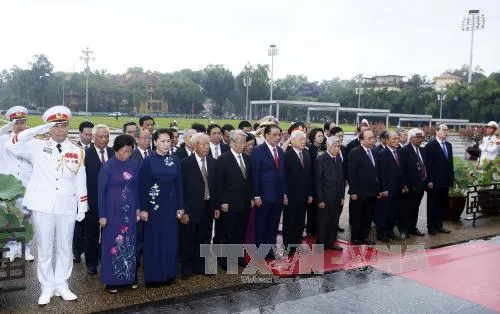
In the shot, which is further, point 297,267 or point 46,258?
point 297,267

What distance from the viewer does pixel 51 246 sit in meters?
4.35

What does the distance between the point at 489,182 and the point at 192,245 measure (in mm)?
6586

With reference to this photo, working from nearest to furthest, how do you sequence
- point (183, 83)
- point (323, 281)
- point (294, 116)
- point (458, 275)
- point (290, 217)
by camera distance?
point (323, 281) < point (458, 275) < point (290, 217) < point (294, 116) < point (183, 83)

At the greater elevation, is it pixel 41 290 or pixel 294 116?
pixel 294 116

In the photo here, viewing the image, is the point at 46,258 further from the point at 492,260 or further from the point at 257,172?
the point at 492,260

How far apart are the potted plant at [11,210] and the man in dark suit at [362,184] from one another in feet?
14.2

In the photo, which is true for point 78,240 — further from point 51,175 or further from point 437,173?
point 437,173

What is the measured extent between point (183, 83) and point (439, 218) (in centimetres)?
7476

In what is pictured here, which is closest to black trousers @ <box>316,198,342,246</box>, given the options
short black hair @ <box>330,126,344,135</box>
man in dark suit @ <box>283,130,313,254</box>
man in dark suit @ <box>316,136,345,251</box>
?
man in dark suit @ <box>316,136,345,251</box>

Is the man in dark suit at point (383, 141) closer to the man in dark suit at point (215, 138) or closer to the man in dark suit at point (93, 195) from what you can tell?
the man in dark suit at point (215, 138)

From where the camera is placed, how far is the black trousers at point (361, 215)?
6707mm

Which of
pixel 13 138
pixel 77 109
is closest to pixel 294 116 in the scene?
pixel 77 109

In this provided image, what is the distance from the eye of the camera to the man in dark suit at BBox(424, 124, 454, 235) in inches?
297

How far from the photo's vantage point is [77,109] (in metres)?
72.9
